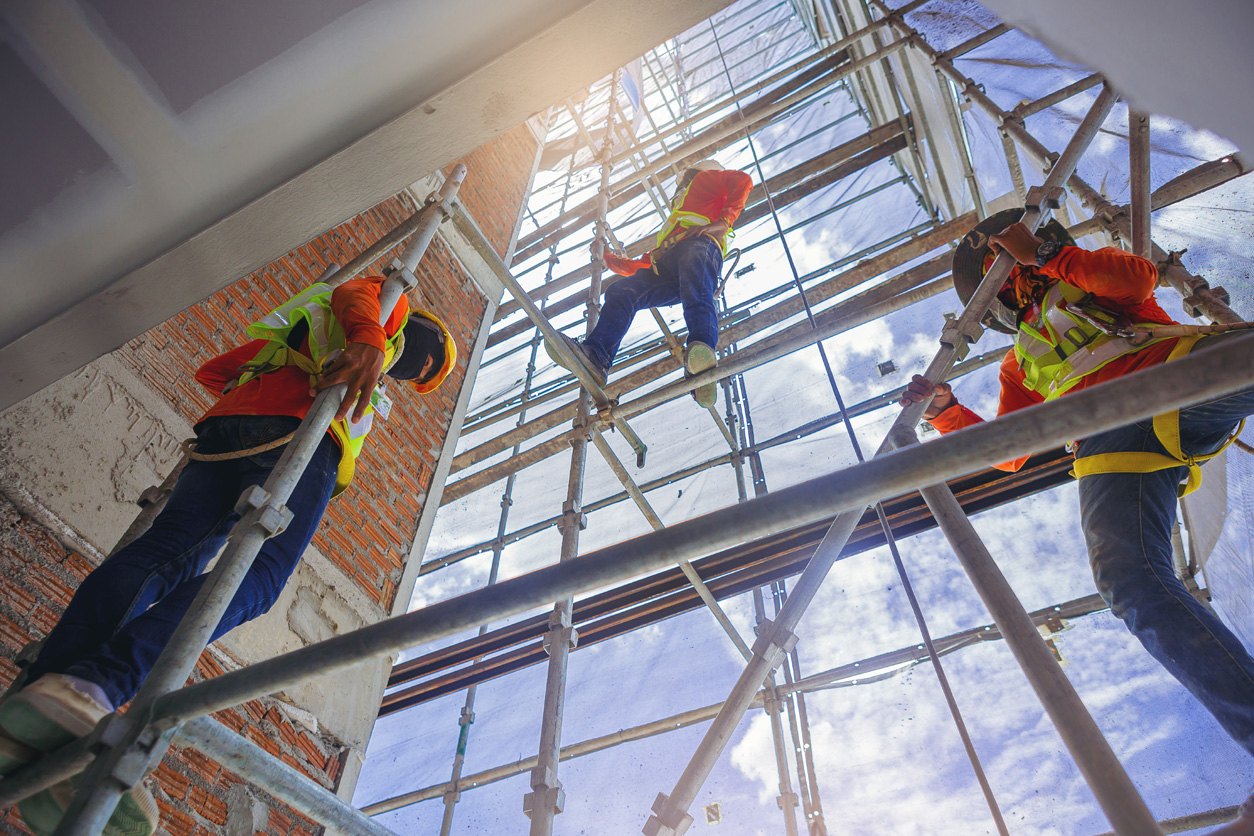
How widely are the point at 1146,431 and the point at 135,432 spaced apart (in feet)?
12.7

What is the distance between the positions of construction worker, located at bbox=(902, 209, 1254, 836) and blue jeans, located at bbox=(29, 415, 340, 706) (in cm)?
200

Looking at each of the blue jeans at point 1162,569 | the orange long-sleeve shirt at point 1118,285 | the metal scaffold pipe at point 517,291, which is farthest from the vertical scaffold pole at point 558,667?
the orange long-sleeve shirt at point 1118,285

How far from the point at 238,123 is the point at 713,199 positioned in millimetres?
3240

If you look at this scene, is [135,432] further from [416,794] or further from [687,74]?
[687,74]

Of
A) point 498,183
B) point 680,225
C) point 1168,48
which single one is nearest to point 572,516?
point 680,225

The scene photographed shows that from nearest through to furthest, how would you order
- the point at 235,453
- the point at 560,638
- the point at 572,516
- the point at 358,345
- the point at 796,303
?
1. the point at 235,453
2. the point at 358,345
3. the point at 560,638
4. the point at 572,516
5. the point at 796,303

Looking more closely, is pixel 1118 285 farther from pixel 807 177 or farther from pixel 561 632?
pixel 807 177

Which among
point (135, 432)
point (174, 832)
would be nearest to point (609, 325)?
point (135, 432)

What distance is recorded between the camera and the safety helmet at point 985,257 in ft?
10.0

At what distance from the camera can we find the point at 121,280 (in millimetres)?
2000

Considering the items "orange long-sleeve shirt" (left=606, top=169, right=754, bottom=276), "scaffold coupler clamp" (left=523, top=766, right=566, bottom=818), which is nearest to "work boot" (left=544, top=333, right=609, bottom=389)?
"orange long-sleeve shirt" (left=606, top=169, right=754, bottom=276)

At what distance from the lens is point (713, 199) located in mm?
4648

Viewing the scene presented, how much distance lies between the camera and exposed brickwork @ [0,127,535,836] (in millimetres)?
2846

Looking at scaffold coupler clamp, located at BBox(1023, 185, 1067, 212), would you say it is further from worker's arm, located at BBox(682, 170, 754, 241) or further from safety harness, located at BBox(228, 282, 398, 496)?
safety harness, located at BBox(228, 282, 398, 496)
